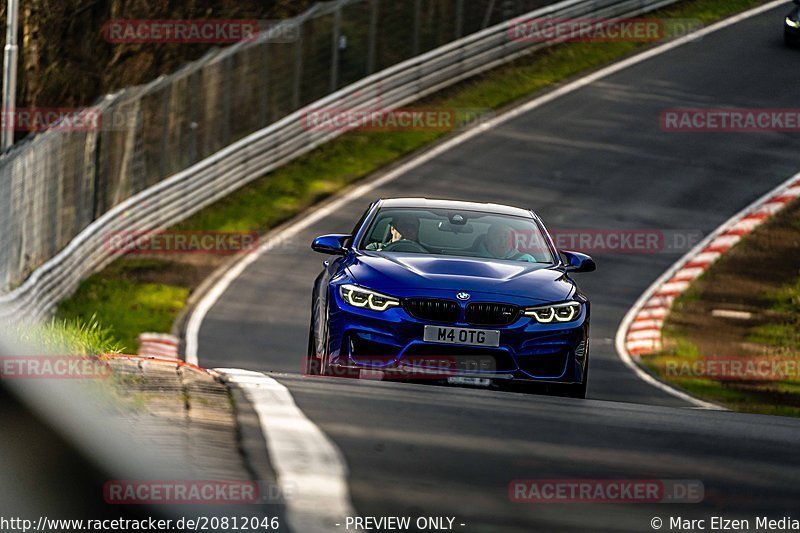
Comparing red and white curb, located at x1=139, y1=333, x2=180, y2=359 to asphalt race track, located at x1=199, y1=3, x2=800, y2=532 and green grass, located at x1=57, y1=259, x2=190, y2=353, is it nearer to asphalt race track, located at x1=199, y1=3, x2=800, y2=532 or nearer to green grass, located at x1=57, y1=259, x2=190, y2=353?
green grass, located at x1=57, y1=259, x2=190, y2=353

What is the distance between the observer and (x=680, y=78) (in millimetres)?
29344

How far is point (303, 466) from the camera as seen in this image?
5.28 m

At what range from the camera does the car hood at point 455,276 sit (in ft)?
30.1

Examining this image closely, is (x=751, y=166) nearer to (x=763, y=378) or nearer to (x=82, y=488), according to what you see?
(x=763, y=378)

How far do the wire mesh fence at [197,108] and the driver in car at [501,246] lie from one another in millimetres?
9133

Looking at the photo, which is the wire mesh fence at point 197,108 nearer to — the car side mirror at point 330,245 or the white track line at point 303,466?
the car side mirror at point 330,245

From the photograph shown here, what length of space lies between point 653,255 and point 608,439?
1505 centimetres

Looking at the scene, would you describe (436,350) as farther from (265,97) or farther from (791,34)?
(791,34)

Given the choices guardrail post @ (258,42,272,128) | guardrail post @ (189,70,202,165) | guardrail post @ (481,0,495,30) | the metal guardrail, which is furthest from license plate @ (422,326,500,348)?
guardrail post @ (481,0,495,30)

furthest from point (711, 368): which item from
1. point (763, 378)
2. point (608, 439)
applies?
point (608, 439)

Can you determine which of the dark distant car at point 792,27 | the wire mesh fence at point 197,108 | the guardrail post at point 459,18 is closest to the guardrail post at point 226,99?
the wire mesh fence at point 197,108

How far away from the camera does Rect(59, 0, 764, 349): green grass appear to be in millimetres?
20062

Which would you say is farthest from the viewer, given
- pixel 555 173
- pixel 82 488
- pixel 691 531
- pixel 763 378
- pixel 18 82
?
pixel 18 82

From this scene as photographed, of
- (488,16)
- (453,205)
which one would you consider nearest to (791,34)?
(488,16)
